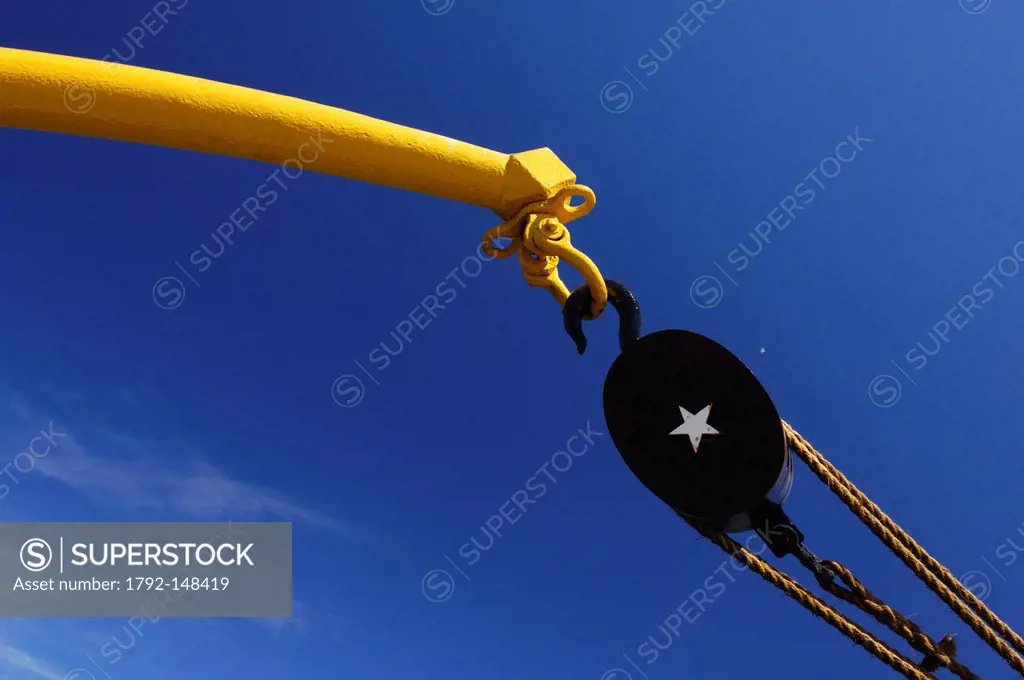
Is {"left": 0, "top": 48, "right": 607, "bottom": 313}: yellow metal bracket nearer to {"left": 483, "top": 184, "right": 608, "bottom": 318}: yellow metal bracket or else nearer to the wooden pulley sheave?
{"left": 483, "top": 184, "right": 608, "bottom": 318}: yellow metal bracket

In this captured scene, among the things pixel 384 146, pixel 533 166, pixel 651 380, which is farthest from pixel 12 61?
pixel 651 380

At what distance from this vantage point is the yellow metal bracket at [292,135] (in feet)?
12.6

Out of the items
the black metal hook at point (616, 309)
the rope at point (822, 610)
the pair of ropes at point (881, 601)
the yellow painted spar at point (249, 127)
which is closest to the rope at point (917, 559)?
the pair of ropes at point (881, 601)

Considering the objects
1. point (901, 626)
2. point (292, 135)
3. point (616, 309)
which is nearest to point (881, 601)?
point (901, 626)

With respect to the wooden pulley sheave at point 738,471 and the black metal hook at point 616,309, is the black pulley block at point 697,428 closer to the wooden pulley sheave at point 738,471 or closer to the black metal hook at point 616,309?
the wooden pulley sheave at point 738,471

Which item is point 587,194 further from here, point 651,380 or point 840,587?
point 840,587

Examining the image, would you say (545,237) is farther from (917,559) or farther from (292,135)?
(917,559)

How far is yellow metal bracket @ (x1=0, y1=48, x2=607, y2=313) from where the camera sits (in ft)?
12.6

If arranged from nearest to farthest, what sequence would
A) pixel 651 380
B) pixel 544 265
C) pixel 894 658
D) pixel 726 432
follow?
pixel 894 658, pixel 726 432, pixel 651 380, pixel 544 265

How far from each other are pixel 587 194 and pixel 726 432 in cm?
193

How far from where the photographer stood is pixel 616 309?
13.7 ft

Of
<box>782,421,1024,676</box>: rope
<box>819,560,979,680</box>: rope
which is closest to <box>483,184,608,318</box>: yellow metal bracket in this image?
<box>782,421,1024,676</box>: rope

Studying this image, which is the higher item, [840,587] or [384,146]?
[384,146]

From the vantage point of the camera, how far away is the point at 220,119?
13.2 ft
